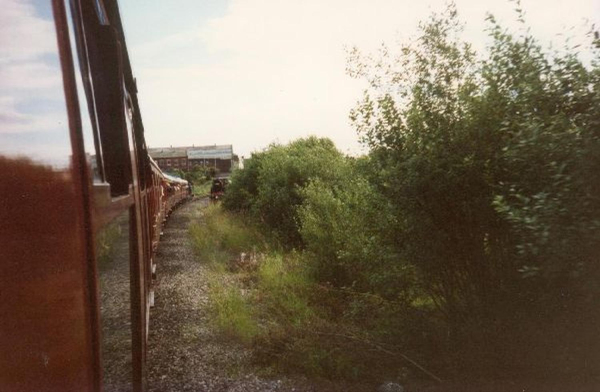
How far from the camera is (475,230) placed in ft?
16.4

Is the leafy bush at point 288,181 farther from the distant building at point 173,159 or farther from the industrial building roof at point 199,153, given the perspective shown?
the distant building at point 173,159

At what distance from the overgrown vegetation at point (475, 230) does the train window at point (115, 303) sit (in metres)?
2.90

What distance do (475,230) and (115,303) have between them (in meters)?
4.01

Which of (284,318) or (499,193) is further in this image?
(284,318)

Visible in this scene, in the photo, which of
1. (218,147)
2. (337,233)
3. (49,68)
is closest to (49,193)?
(49,68)

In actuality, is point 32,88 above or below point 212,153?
above

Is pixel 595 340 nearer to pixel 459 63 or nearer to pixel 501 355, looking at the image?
pixel 501 355

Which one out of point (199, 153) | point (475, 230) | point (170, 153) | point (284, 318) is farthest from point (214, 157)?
point (475, 230)

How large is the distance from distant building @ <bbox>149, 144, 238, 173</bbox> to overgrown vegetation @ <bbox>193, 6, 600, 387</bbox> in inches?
2804

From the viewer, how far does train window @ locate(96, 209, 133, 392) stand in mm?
1680

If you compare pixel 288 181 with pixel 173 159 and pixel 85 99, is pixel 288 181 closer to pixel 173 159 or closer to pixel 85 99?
pixel 85 99

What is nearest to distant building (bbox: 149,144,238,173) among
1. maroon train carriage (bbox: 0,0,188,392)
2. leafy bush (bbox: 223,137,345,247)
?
leafy bush (bbox: 223,137,345,247)

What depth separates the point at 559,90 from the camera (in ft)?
12.9

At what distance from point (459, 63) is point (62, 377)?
4908 mm
